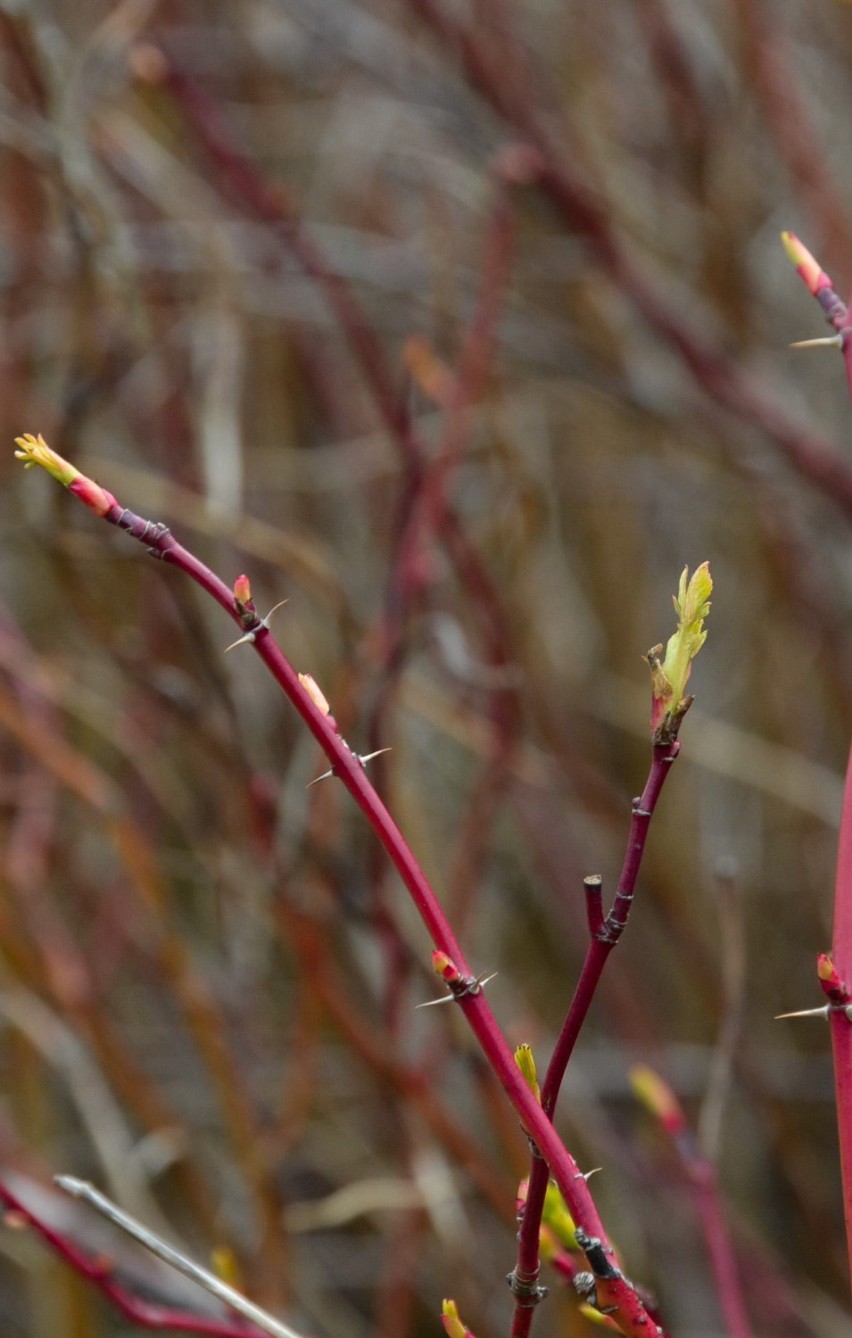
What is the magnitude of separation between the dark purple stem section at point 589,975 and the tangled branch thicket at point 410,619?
57cm

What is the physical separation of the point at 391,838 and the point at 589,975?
78 millimetres

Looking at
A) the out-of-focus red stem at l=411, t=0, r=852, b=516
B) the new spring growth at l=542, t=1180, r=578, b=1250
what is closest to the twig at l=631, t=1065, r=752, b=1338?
the new spring growth at l=542, t=1180, r=578, b=1250

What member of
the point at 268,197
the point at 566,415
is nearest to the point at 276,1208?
the point at 268,197

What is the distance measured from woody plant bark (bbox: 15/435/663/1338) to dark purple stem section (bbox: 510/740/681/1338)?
0.04 feet

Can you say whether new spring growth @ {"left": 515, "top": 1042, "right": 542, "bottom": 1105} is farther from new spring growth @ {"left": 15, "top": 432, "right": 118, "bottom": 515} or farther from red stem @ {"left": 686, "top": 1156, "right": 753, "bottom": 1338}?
red stem @ {"left": 686, "top": 1156, "right": 753, "bottom": 1338}

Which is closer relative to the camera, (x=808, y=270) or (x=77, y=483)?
(x=77, y=483)

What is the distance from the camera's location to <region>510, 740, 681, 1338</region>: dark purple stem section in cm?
44

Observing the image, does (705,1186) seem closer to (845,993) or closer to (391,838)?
(845,993)

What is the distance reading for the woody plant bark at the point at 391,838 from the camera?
447 mm

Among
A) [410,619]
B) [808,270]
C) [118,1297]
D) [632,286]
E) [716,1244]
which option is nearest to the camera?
[808,270]

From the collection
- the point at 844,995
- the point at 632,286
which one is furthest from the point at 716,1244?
the point at 632,286

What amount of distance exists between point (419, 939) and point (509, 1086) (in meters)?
1.08

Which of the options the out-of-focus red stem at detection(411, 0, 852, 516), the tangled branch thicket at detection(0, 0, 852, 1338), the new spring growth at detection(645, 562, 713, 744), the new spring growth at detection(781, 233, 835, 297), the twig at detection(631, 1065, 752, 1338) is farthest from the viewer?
the out-of-focus red stem at detection(411, 0, 852, 516)

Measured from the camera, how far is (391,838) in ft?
1.51
